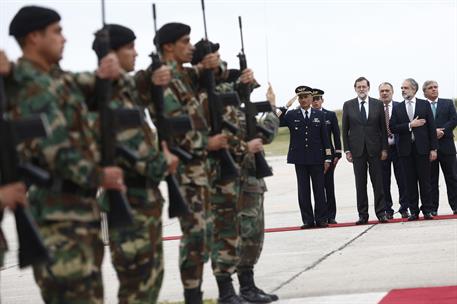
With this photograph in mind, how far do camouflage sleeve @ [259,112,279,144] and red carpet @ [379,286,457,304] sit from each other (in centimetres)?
155

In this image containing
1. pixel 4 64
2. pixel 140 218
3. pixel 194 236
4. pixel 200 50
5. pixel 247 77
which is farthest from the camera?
pixel 247 77

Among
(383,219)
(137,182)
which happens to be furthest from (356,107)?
(137,182)

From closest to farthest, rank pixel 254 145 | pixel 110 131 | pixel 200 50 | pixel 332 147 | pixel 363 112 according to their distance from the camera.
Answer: pixel 110 131
pixel 200 50
pixel 254 145
pixel 363 112
pixel 332 147

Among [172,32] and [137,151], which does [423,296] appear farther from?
[137,151]

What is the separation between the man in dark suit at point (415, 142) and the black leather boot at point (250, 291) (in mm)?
6182

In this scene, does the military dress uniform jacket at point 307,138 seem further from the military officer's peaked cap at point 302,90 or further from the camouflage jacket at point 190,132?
the camouflage jacket at point 190,132

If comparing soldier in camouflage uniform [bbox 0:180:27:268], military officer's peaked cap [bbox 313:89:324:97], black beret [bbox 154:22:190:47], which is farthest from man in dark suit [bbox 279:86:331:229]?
soldier in camouflage uniform [bbox 0:180:27:268]

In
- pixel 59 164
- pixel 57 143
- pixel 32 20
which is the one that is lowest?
pixel 59 164

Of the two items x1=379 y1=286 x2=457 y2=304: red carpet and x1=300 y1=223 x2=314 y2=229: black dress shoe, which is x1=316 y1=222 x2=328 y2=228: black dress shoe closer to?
x1=300 y1=223 x2=314 y2=229: black dress shoe

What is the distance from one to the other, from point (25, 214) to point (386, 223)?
9721 mm

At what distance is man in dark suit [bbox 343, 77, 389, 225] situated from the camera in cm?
1433

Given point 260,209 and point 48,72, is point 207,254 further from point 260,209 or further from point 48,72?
point 48,72

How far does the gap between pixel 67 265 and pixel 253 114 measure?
141 inches

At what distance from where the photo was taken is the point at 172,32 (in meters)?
7.45
